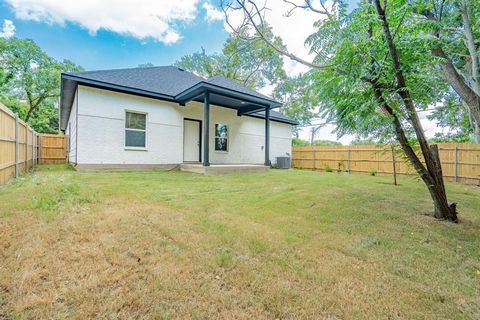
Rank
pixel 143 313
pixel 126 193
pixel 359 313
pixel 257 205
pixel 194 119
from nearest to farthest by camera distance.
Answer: pixel 143 313 → pixel 359 313 → pixel 257 205 → pixel 126 193 → pixel 194 119

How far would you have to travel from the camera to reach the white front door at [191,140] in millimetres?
10617

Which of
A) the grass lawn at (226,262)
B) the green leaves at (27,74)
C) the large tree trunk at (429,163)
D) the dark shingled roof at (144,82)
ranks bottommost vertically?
the grass lawn at (226,262)

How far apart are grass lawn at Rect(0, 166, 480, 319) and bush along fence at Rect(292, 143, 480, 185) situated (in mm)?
1944

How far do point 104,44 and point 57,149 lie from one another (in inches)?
348

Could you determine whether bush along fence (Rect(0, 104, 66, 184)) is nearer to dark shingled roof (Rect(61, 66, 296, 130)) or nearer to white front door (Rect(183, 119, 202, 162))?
dark shingled roof (Rect(61, 66, 296, 130))

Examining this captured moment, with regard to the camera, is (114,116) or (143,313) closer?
(143,313)

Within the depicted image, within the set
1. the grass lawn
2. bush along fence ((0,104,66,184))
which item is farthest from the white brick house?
the grass lawn

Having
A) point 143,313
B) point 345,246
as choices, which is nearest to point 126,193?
point 143,313

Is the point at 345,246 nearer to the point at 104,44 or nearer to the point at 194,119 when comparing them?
the point at 194,119

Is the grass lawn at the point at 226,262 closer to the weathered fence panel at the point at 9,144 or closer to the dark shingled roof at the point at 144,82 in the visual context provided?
the weathered fence panel at the point at 9,144

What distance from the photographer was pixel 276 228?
3119 millimetres

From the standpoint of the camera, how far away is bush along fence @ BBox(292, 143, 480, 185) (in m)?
8.73

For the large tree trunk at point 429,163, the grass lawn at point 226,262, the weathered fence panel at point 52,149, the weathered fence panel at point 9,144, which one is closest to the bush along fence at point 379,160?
the large tree trunk at point 429,163

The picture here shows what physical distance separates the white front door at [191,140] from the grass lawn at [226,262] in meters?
6.80
